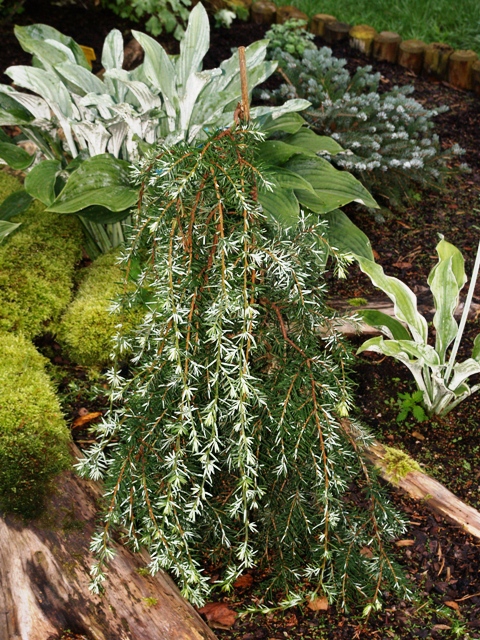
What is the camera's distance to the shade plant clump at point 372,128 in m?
4.01

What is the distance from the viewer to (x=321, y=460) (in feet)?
6.39

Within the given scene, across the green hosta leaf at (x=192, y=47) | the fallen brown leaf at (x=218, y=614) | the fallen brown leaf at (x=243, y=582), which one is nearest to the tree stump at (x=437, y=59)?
the green hosta leaf at (x=192, y=47)

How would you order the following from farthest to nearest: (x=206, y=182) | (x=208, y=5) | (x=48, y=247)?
1. (x=208, y=5)
2. (x=48, y=247)
3. (x=206, y=182)

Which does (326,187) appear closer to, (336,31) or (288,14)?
(336,31)

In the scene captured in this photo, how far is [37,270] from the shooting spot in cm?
322

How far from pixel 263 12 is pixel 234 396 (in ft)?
17.4

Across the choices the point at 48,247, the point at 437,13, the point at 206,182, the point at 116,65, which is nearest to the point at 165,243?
the point at 206,182

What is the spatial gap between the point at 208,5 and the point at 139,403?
5.13 meters

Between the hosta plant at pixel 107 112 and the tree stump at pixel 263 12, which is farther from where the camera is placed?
the tree stump at pixel 263 12

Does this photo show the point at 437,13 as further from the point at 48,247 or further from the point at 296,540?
the point at 296,540

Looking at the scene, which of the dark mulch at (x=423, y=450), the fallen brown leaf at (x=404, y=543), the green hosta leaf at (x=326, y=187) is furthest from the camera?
the green hosta leaf at (x=326, y=187)

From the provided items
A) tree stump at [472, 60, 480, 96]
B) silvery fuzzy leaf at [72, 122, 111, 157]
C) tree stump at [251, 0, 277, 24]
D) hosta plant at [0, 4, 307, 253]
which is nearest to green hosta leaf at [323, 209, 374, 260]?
hosta plant at [0, 4, 307, 253]

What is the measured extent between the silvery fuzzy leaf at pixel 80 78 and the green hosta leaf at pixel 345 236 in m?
1.29

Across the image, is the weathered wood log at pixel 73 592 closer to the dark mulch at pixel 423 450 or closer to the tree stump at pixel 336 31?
the dark mulch at pixel 423 450
